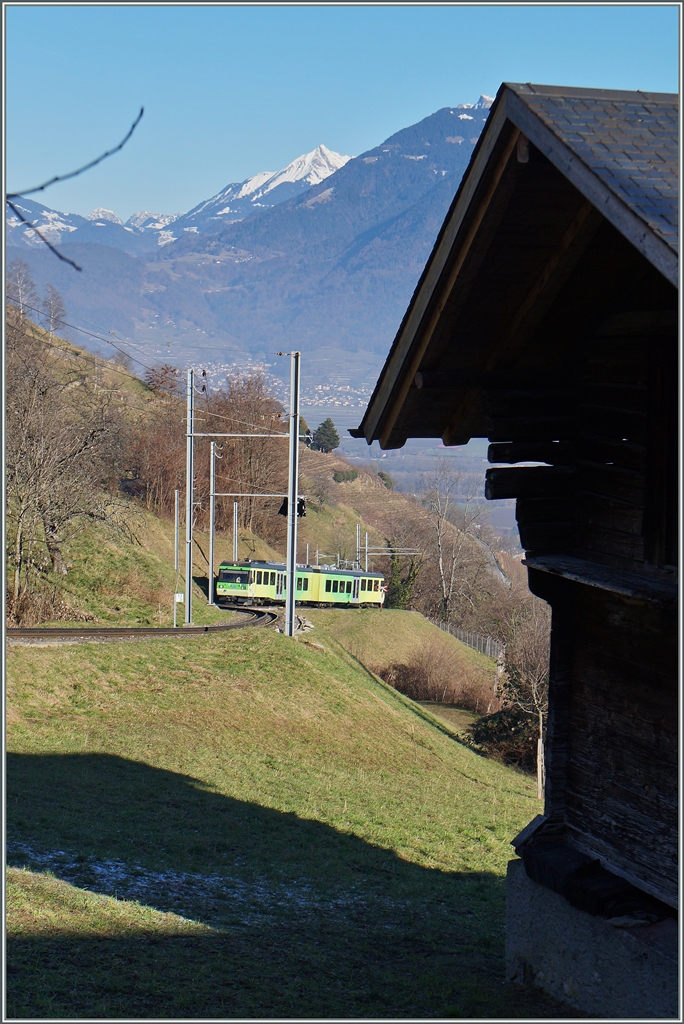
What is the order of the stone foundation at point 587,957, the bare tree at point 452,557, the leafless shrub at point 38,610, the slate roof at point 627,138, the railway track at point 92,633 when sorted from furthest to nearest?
the bare tree at point 452,557
the leafless shrub at point 38,610
the railway track at point 92,633
the stone foundation at point 587,957
the slate roof at point 627,138

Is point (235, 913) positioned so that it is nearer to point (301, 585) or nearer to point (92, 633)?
point (92, 633)

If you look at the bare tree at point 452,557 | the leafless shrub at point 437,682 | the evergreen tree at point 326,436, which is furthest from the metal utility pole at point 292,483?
the evergreen tree at point 326,436

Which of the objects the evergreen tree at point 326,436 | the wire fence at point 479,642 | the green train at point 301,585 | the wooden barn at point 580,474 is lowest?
the wire fence at point 479,642

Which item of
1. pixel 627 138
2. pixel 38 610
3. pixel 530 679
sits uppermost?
pixel 627 138

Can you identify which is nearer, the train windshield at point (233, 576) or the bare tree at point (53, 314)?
the train windshield at point (233, 576)

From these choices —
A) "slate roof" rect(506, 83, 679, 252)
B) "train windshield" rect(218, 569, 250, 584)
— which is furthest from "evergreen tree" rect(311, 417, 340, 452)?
"slate roof" rect(506, 83, 679, 252)

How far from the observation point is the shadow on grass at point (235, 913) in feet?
20.4

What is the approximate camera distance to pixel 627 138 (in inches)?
162

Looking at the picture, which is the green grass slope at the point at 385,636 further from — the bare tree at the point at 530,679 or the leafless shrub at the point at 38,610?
the leafless shrub at the point at 38,610

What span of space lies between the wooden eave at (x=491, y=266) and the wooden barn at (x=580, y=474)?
0.02 metres

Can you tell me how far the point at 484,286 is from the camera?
18.8 feet

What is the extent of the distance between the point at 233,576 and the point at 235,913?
35.5 m

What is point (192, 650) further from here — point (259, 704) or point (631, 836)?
point (631, 836)

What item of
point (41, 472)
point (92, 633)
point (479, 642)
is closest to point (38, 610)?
point (41, 472)
